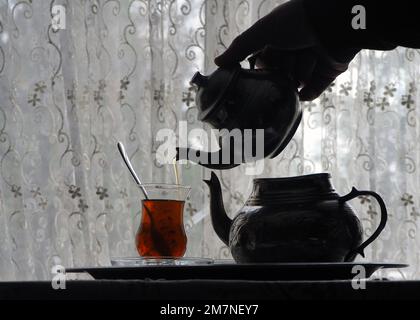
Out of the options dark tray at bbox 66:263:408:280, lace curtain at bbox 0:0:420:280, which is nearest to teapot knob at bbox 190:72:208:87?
dark tray at bbox 66:263:408:280

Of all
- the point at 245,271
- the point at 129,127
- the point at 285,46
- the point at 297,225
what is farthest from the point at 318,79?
the point at 129,127

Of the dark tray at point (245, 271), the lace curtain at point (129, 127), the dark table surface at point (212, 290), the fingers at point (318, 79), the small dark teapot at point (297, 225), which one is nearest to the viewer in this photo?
the dark table surface at point (212, 290)

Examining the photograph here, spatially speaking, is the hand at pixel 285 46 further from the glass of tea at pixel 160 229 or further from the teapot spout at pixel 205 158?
the glass of tea at pixel 160 229

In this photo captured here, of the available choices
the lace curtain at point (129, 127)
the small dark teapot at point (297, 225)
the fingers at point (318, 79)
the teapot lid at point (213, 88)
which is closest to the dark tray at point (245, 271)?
the small dark teapot at point (297, 225)

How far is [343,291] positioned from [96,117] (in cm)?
154

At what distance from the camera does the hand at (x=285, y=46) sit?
673mm

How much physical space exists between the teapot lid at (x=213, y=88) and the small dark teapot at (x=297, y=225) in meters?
0.10

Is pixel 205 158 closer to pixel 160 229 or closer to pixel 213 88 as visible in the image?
pixel 213 88

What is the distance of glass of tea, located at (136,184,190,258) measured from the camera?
834 mm

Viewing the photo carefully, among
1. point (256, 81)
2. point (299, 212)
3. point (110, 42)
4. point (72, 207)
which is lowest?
point (72, 207)

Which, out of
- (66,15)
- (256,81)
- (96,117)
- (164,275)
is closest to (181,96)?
(96,117)

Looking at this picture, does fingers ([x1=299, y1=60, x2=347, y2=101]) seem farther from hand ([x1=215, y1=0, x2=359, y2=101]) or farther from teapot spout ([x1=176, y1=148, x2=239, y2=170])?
teapot spout ([x1=176, y1=148, x2=239, y2=170])

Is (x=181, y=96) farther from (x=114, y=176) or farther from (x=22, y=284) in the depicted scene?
(x=22, y=284)

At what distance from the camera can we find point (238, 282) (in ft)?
1.33
